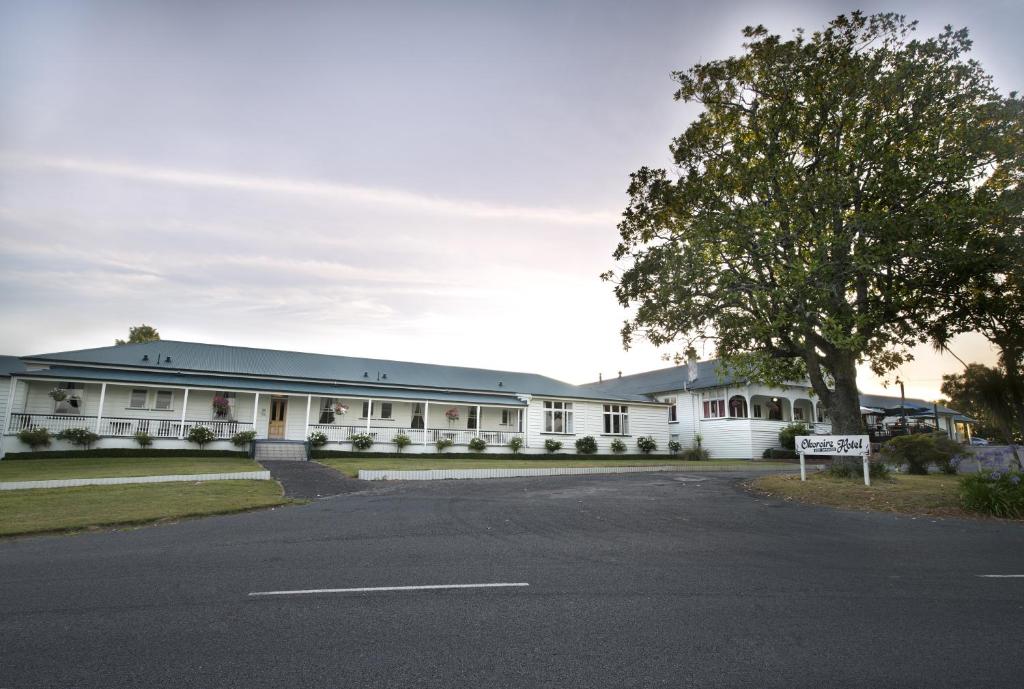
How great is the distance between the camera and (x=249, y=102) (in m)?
16.7

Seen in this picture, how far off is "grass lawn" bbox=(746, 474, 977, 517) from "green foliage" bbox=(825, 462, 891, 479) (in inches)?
11.9

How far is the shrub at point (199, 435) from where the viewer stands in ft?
86.0

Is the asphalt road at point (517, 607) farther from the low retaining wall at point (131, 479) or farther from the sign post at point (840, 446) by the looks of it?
the low retaining wall at point (131, 479)

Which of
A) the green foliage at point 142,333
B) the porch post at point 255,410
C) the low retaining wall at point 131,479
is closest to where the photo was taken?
the low retaining wall at point 131,479

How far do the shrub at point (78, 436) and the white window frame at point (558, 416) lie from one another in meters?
23.2

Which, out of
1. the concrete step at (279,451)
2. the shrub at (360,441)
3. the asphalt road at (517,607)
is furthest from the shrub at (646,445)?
the asphalt road at (517,607)

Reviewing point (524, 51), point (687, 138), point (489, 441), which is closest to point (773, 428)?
point (489, 441)

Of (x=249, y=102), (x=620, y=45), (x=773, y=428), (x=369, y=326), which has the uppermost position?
(x=620, y=45)

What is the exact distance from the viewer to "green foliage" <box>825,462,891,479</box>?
1650cm

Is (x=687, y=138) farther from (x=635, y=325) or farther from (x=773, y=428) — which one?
(x=773, y=428)

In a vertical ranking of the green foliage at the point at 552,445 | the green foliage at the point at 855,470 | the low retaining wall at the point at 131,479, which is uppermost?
the green foliage at the point at 552,445

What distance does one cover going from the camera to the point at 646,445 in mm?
35625

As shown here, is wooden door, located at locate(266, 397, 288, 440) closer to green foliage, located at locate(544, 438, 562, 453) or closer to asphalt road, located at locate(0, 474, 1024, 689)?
green foliage, located at locate(544, 438, 562, 453)

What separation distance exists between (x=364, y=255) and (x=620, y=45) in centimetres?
1278
